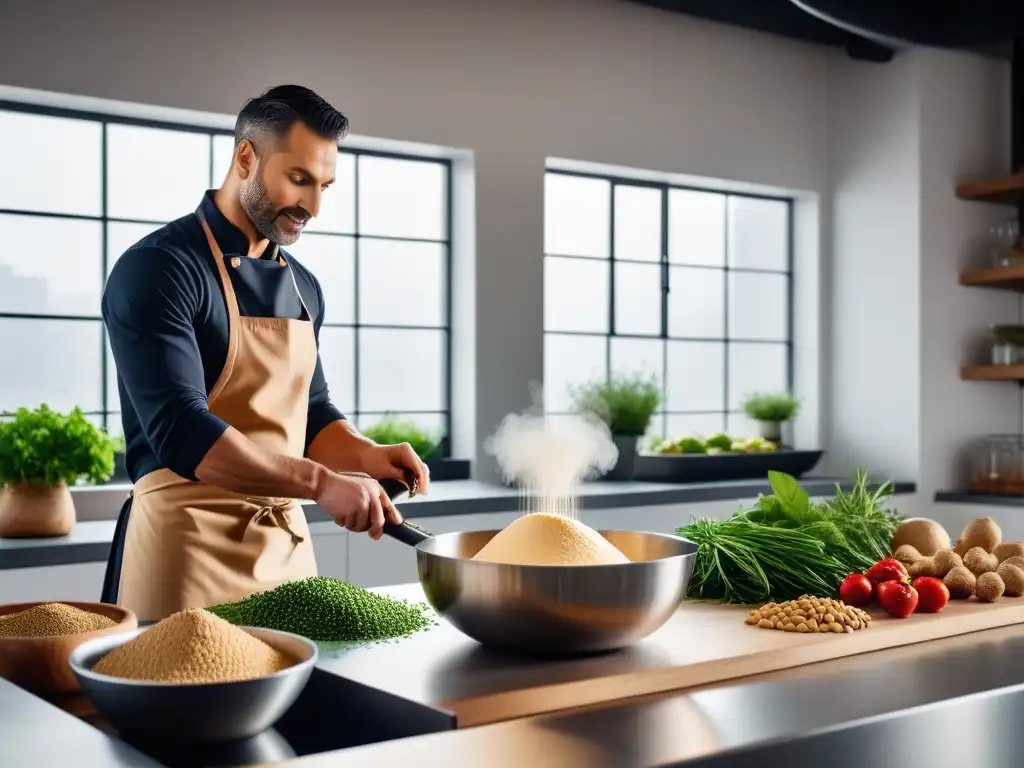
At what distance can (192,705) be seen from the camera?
104 cm

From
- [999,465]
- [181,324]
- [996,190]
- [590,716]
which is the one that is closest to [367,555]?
[181,324]

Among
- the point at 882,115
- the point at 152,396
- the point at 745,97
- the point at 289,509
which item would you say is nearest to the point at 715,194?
the point at 745,97

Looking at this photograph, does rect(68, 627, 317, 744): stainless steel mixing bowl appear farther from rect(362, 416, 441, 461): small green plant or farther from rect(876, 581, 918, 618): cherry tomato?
rect(362, 416, 441, 461): small green plant

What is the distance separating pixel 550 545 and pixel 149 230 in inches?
106

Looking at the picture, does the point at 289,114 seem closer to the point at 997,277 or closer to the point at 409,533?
the point at 409,533

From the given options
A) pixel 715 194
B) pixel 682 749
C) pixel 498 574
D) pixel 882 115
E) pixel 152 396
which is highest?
pixel 882 115

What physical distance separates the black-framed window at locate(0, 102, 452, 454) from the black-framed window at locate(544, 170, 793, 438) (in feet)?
1.87

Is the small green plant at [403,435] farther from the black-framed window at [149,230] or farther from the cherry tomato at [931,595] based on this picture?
the cherry tomato at [931,595]

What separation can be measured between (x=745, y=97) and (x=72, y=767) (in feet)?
15.1

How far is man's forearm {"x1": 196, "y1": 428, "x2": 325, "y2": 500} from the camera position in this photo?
180cm

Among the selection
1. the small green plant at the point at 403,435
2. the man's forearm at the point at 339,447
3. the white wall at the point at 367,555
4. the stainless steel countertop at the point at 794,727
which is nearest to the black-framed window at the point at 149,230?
the small green plant at the point at 403,435

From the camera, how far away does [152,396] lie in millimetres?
1832

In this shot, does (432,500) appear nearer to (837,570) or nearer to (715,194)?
(837,570)

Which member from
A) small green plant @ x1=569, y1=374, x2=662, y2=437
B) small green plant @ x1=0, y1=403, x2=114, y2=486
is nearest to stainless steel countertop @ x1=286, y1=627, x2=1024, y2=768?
small green plant @ x1=0, y1=403, x2=114, y2=486
